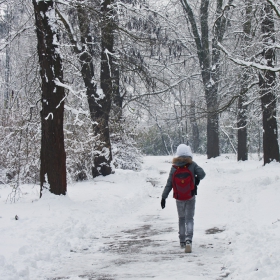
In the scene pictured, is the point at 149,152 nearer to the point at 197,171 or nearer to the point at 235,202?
the point at 235,202

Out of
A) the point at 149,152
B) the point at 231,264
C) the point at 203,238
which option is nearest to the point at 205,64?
the point at 203,238

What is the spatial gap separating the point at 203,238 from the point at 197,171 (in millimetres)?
1373

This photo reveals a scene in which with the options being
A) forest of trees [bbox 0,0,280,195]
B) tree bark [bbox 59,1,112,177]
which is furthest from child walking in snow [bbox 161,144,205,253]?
tree bark [bbox 59,1,112,177]

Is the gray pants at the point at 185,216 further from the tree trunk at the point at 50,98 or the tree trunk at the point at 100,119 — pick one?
the tree trunk at the point at 100,119

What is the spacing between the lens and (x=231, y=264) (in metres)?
5.57

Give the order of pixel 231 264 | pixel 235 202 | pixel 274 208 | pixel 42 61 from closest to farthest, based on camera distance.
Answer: pixel 231 264 < pixel 274 208 < pixel 42 61 < pixel 235 202

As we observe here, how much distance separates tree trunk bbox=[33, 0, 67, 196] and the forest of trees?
27 mm

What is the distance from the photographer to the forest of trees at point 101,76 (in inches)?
445

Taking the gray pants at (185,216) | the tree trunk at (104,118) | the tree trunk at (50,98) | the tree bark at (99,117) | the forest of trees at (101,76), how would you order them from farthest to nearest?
the tree trunk at (104,118) → the tree bark at (99,117) → the forest of trees at (101,76) → the tree trunk at (50,98) → the gray pants at (185,216)

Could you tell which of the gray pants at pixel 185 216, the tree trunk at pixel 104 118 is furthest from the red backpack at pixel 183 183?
the tree trunk at pixel 104 118

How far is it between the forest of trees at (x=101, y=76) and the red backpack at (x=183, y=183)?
4896 millimetres

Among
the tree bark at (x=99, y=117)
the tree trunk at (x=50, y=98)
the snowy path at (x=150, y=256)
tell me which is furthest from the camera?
the tree bark at (x=99, y=117)

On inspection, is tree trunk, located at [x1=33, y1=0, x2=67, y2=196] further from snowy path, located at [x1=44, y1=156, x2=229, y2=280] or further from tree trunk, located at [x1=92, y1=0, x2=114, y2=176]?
tree trunk, located at [x1=92, y1=0, x2=114, y2=176]

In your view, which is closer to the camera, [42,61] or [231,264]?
[231,264]
